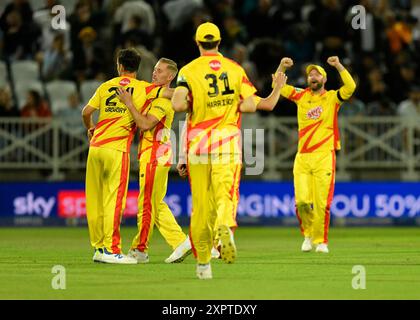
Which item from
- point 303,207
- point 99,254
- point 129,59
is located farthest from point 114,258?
point 303,207

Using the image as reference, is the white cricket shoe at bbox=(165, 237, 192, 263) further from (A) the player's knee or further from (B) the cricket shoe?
(B) the cricket shoe

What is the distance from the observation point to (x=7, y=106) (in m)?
27.0

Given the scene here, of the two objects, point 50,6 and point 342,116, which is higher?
point 50,6

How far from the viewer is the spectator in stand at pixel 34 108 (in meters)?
26.8

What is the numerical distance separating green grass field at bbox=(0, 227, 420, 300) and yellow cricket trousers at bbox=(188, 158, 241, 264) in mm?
525

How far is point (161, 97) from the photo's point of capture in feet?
52.1

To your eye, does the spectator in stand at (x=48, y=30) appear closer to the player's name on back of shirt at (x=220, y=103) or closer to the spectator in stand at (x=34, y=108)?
the spectator in stand at (x=34, y=108)

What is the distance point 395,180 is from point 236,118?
14224 millimetres

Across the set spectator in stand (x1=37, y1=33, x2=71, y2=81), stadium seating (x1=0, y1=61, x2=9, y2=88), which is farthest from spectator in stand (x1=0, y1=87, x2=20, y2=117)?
spectator in stand (x1=37, y1=33, x2=71, y2=81)

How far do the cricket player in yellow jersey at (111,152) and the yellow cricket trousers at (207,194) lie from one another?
2747 mm

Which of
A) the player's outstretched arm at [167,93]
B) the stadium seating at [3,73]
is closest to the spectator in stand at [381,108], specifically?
the stadium seating at [3,73]

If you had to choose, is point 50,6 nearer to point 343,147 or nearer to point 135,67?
point 343,147

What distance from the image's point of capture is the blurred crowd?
27359 millimetres
